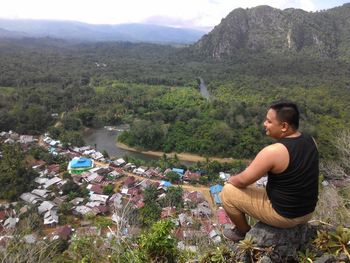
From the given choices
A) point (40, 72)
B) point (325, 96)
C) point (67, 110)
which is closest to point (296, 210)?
point (67, 110)

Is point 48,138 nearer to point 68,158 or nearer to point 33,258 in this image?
point 68,158

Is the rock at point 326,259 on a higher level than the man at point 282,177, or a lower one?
lower

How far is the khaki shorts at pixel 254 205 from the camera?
7.73 feet

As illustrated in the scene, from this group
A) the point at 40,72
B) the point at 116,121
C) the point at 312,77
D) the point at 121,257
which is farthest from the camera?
the point at 40,72

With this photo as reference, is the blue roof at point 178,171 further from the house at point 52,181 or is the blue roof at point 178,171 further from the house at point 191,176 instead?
the house at point 52,181

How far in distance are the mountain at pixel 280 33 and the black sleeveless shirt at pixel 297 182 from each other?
207 ft

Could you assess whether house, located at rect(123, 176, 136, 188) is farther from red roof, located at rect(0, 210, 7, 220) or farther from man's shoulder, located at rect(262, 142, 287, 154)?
man's shoulder, located at rect(262, 142, 287, 154)

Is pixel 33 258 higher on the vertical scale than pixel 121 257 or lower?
lower

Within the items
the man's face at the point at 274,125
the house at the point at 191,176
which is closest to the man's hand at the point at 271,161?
the man's face at the point at 274,125

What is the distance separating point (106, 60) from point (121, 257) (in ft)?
215

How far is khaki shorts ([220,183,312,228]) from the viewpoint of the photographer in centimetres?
236

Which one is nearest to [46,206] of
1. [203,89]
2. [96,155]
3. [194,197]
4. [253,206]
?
[194,197]

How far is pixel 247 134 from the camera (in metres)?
22.3

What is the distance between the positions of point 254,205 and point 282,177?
0.29 meters
